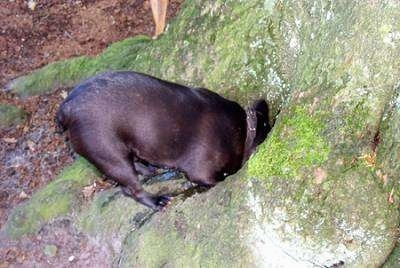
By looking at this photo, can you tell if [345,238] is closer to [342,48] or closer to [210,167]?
[342,48]

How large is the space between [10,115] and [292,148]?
4.06 metres

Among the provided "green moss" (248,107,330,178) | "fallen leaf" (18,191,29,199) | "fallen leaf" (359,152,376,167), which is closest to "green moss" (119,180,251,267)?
"green moss" (248,107,330,178)

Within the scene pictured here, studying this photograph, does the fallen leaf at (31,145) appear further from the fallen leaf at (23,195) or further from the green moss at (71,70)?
the green moss at (71,70)

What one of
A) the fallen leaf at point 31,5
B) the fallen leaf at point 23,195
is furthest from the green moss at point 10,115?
the fallen leaf at point 31,5

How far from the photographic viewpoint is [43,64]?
7449mm

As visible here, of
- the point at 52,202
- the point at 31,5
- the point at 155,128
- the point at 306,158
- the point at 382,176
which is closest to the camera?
the point at 382,176

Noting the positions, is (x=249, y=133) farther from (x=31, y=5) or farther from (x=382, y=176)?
(x=31, y=5)

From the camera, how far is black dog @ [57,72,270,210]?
4137mm

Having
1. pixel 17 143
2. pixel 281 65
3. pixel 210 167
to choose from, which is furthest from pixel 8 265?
pixel 281 65

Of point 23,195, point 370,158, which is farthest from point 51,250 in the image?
point 370,158

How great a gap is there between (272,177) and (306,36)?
932 mm

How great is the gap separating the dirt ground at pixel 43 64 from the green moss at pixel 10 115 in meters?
0.07

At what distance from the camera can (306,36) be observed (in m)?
3.77

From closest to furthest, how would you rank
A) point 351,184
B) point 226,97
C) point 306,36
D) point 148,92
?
point 351,184, point 306,36, point 148,92, point 226,97
